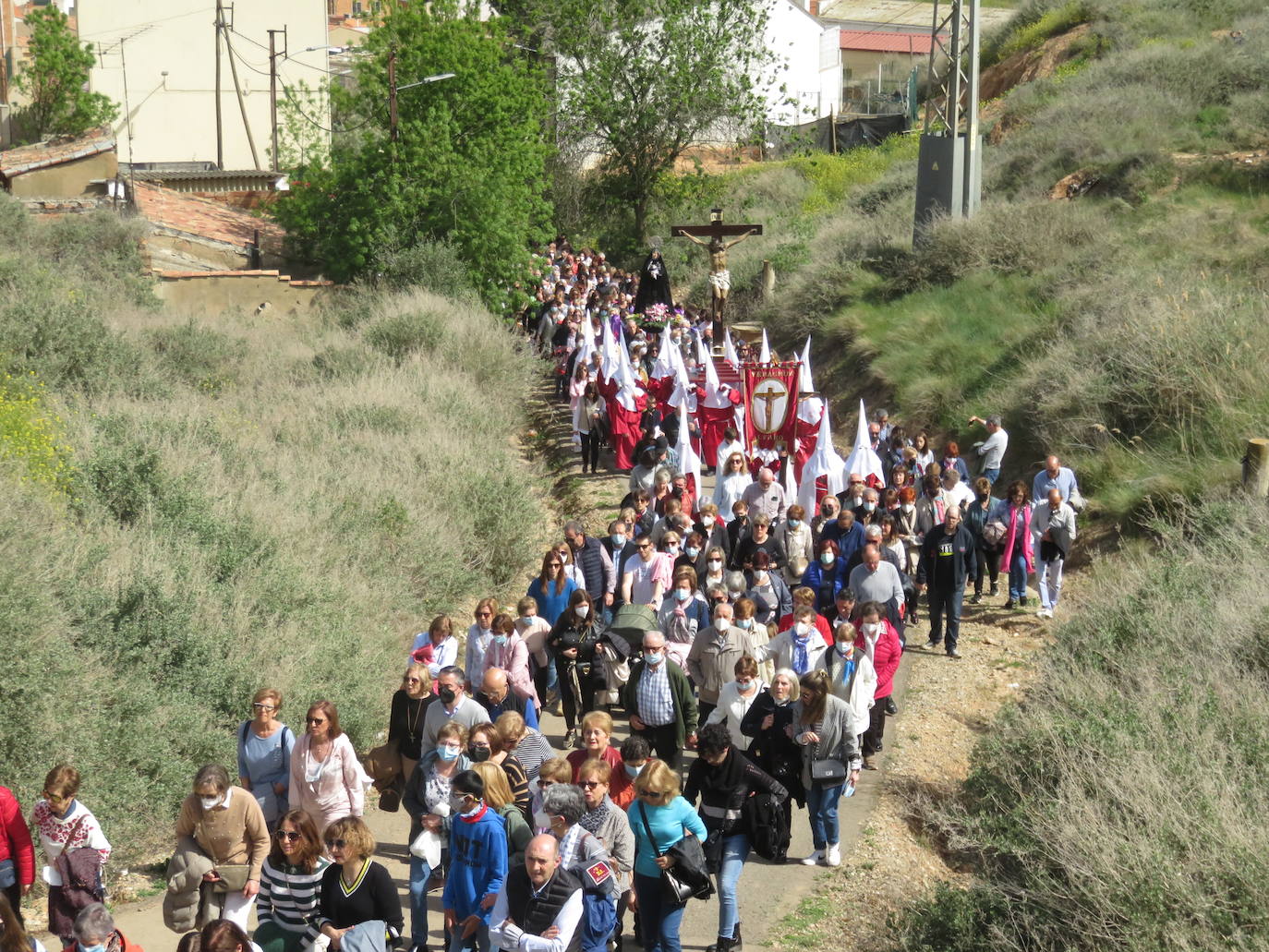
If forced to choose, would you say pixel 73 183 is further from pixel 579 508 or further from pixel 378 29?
pixel 579 508

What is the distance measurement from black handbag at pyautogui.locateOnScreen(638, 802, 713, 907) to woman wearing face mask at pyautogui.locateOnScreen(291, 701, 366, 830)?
1780 mm

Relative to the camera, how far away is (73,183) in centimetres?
3212

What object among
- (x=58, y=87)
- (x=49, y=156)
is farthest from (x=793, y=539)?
(x=58, y=87)

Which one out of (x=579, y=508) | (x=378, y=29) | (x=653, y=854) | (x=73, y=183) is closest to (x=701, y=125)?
(x=378, y=29)

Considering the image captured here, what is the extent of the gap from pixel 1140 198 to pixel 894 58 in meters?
45.9

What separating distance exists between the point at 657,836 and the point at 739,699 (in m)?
1.94

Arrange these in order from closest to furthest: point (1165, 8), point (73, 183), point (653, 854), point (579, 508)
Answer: point (653, 854) < point (579, 508) < point (73, 183) < point (1165, 8)

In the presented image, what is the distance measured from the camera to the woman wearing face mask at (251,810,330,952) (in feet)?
21.6

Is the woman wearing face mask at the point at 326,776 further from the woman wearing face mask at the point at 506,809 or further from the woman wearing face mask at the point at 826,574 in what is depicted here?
the woman wearing face mask at the point at 826,574

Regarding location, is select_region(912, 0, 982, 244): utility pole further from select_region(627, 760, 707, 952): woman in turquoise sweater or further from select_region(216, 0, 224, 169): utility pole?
select_region(216, 0, 224, 169): utility pole

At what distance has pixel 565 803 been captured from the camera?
675cm

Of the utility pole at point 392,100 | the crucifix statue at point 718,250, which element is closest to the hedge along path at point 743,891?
the crucifix statue at point 718,250

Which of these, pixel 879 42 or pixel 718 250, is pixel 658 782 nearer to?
pixel 718 250

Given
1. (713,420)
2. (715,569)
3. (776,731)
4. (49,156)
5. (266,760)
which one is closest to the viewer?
(266,760)
